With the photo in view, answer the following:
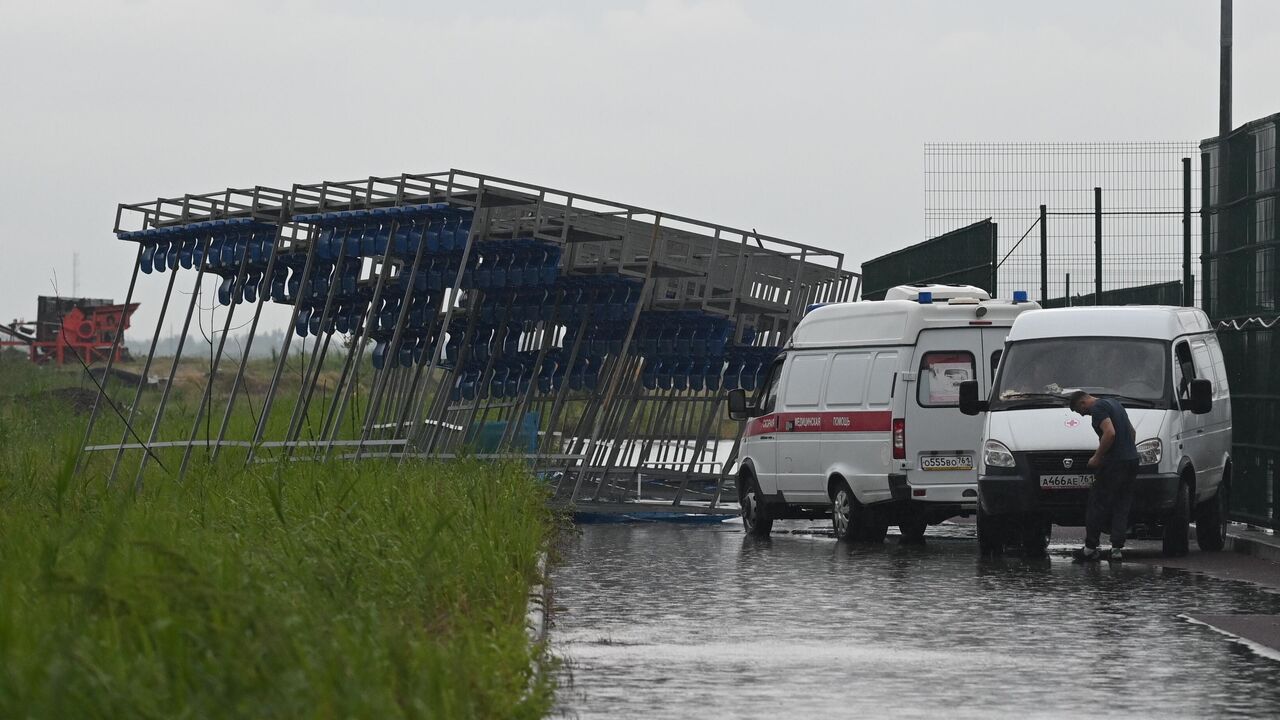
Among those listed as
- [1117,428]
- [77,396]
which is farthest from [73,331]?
[1117,428]

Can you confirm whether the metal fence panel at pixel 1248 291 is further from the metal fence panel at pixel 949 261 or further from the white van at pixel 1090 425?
the metal fence panel at pixel 949 261

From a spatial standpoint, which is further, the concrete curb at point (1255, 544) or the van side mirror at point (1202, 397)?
the concrete curb at point (1255, 544)

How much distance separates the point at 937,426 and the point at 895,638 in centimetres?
854

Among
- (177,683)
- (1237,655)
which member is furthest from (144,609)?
(1237,655)

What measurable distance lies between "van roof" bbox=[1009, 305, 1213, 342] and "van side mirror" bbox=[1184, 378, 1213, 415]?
0.71 meters

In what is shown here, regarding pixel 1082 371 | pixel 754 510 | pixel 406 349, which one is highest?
pixel 406 349

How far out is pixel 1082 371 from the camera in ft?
64.6

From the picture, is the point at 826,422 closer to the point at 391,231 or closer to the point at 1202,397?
the point at 1202,397

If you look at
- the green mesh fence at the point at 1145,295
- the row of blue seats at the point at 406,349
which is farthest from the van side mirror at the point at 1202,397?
the row of blue seats at the point at 406,349

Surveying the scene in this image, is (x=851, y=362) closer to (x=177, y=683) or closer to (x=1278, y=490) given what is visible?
(x=1278, y=490)

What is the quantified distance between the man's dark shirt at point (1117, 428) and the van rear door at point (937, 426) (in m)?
2.75

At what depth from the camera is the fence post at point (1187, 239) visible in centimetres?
2406

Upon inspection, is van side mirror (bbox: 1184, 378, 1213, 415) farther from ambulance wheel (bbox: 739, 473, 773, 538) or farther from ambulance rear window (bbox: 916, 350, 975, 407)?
ambulance wheel (bbox: 739, 473, 773, 538)

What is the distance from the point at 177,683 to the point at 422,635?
5.98 feet
